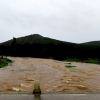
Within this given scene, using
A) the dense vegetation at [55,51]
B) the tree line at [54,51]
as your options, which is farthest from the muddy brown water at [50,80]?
the tree line at [54,51]

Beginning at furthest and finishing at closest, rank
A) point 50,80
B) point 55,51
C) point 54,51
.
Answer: point 54,51 < point 55,51 < point 50,80

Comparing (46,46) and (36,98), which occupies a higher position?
(46,46)

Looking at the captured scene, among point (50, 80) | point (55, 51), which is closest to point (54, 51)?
point (55, 51)

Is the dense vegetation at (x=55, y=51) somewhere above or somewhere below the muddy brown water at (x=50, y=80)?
above

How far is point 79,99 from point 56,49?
9303cm

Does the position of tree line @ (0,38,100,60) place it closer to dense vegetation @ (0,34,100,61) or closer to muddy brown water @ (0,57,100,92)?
dense vegetation @ (0,34,100,61)

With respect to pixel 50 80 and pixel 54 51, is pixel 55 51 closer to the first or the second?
pixel 54 51

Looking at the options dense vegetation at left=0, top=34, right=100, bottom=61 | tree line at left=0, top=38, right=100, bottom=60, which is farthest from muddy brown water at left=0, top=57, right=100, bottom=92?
tree line at left=0, top=38, right=100, bottom=60

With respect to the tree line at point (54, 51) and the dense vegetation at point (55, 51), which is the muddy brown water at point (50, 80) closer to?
the dense vegetation at point (55, 51)

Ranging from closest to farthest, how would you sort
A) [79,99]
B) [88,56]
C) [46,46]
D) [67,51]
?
[79,99], [88,56], [67,51], [46,46]

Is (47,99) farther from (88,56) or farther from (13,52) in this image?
(13,52)

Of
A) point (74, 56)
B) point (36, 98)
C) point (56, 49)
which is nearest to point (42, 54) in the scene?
point (56, 49)

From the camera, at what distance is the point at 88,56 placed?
9731 cm

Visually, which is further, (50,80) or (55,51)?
(55,51)
